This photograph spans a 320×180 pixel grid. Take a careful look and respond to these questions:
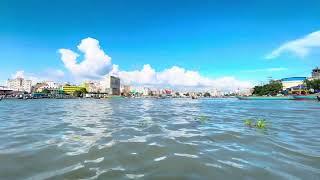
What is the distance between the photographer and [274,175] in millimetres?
7531

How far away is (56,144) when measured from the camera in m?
12.0

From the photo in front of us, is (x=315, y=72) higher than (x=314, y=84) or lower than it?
higher

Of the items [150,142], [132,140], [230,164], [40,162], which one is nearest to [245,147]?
[230,164]

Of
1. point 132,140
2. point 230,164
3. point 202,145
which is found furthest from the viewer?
point 132,140

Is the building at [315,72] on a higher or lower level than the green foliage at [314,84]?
higher

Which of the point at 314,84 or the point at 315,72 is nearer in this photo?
the point at 314,84

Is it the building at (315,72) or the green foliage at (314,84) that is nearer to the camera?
the green foliage at (314,84)

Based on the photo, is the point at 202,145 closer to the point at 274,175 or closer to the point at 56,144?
the point at 274,175

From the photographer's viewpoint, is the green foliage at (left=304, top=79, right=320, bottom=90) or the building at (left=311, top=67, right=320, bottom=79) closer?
the green foliage at (left=304, top=79, right=320, bottom=90)

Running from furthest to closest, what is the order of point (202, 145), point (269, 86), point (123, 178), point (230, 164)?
point (269, 86) < point (202, 145) < point (230, 164) < point (123, 178)

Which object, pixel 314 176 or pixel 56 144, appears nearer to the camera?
pixel 314 176

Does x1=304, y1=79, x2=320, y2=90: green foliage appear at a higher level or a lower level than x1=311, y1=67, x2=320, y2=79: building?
lower

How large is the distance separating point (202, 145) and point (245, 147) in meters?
1.85

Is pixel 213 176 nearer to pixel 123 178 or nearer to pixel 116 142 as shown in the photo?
pixel 123 178
